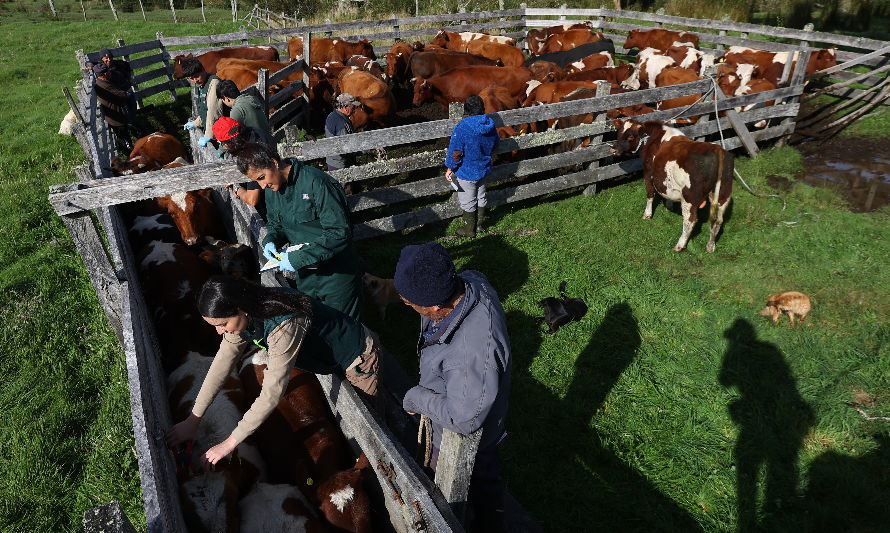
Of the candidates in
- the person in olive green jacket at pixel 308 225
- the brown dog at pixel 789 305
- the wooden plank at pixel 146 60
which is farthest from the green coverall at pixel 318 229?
the wooden plank at pixel 146 60

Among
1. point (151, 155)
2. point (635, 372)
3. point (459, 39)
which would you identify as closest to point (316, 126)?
point (151, 155)

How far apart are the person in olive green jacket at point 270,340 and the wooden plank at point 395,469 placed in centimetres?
20

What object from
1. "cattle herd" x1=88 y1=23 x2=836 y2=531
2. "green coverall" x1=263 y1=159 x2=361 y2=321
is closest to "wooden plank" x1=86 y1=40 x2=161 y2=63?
"cattle herd" x1=88 y1=23 x2=836 y2=531

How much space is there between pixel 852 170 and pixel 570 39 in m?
9.80

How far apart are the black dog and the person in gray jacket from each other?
2.73 m

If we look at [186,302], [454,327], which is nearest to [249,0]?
[186,302]

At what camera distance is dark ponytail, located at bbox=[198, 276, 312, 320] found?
2.38 meters

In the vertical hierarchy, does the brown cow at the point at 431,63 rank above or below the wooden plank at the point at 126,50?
below

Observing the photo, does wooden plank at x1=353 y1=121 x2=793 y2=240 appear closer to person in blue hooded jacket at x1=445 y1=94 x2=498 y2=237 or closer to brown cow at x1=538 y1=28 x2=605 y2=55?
person in blue hooded jacket at x1=445 y1=94 x2=498 y2=237

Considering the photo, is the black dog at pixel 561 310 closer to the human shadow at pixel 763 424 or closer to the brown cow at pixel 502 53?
the human shadow at pixel 763 424

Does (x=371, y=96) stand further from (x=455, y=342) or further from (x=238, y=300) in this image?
(x=455, y=342)

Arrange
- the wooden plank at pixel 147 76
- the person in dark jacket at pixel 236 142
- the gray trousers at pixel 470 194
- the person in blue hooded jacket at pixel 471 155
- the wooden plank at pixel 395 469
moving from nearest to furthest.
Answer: the wooden plank at pixel 395 469
the person in dark jacket at pixel 236 142
the person in blue hooded jacket at pixel 471 155
the gray trousers at pixel 470 194
the wooden plank at pixel 147 76

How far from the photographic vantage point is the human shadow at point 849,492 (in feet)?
11.3

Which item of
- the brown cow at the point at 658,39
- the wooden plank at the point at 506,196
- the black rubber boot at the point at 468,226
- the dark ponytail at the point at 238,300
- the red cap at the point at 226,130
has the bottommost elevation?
the black rubber boot at the point at 468,226
